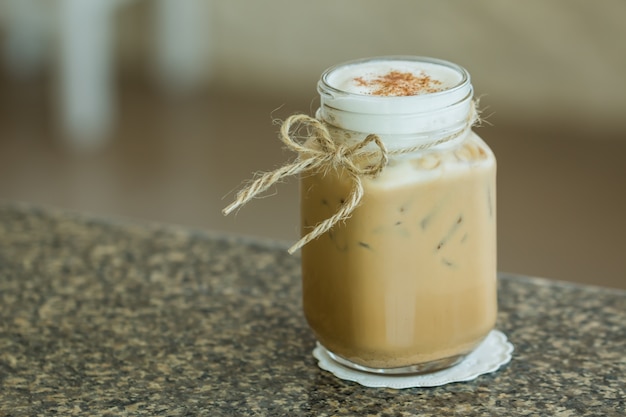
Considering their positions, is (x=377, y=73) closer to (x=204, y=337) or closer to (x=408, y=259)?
(x=408, y=259)

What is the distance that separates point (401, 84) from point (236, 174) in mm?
2330

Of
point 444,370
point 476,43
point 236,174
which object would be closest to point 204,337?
point 444,370

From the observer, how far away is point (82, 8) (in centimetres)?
324

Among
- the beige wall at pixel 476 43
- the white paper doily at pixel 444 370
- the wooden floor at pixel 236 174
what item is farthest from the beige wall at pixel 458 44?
the white paper doily at pixel 444 370

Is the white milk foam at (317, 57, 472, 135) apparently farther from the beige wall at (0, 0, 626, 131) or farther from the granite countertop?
the beige wall at (0, 0, 626, 131)

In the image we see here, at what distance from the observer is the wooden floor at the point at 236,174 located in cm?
266

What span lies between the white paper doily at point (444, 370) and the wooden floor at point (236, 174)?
5.46ft

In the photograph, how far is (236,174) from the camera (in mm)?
3086

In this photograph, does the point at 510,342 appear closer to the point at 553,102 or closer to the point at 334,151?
the point at 334,151

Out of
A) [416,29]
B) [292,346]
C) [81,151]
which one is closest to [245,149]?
[81,151]

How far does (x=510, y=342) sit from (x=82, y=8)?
265cm

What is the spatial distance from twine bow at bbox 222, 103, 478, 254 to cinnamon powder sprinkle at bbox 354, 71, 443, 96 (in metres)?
0.04

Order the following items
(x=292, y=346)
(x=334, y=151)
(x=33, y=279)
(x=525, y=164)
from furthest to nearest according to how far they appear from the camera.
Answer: (x=525, y=164) < (x=33, y=279) < (x=292, y=346) < (x=334, y=151)

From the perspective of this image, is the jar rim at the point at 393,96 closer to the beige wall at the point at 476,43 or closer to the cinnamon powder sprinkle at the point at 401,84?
the cinnamon powder sprinkle at the point at 401,84
